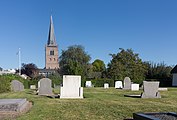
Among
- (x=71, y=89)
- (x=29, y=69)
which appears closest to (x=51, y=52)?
(x=29, y=69)

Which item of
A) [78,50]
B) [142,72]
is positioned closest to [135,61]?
[142,72]

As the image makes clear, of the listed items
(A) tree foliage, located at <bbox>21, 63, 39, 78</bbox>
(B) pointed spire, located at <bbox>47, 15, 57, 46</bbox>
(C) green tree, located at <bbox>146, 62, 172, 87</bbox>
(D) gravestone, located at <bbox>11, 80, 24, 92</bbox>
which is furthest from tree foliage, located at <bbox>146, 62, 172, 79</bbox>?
(B) pointed spire, located at <bbox>47, 15, 57, 46</bbox>

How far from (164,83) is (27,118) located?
1788 inches

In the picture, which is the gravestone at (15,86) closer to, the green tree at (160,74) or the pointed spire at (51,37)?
the green tree at (160,74)

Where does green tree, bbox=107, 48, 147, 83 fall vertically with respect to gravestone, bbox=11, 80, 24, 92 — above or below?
above

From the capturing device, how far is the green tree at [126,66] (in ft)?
174

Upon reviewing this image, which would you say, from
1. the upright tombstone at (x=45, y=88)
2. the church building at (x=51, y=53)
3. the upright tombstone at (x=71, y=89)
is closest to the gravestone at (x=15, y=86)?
the upright tombstone at (x=45, y=88)

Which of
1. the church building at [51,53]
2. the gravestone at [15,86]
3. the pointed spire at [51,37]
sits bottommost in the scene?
the gravestone at [15,86]

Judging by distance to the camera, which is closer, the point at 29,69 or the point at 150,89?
the point at 150,89

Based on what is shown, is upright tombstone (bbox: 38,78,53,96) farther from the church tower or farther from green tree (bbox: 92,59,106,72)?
Result: the church tower

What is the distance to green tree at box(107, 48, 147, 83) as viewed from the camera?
5291 centimetres

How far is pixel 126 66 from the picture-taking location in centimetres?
5509

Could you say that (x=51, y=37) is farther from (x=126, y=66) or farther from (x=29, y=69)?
(x=126, y=66)

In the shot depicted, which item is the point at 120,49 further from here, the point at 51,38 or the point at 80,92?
the point at 51,38
